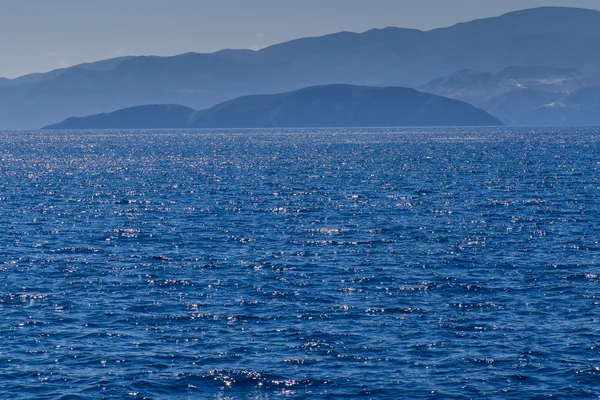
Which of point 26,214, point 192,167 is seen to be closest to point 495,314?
point 26,214

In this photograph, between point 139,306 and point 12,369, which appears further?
point 139,306

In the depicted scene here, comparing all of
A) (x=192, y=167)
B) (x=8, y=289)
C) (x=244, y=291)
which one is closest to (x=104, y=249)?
(x=8, y=289)

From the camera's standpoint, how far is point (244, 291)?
5759cm

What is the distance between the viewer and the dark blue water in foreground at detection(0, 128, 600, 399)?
40281 mm

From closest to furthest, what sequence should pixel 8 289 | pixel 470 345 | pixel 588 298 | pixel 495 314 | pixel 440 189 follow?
pixel 470 345 → pixel 495 314 → pixel 588 298 → pixel 8 289 → pixel 440 189

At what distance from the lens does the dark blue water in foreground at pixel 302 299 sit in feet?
132

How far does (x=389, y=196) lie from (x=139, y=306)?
2752 inches

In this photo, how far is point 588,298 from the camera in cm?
5466

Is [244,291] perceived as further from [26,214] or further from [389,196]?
[389,196]

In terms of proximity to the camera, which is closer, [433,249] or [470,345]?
[470,345]

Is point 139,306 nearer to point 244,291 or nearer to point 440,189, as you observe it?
point 244,291

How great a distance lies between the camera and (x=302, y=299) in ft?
181

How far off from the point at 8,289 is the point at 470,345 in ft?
105

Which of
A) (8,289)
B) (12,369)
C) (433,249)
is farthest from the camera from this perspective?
(433,249)
